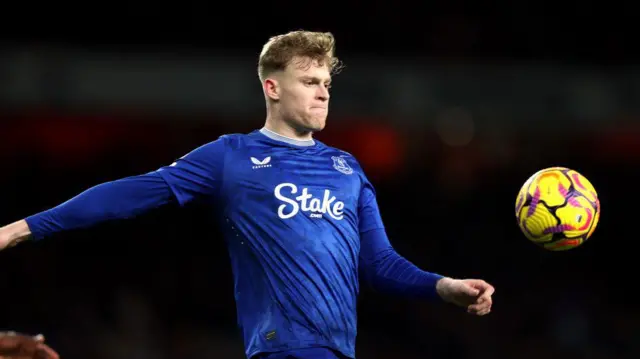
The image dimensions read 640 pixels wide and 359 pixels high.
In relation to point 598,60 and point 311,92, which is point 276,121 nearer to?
point 311,92

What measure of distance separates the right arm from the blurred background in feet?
24.3

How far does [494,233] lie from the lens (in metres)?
14.5

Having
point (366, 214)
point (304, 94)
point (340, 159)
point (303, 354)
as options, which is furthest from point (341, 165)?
point (303, 354)

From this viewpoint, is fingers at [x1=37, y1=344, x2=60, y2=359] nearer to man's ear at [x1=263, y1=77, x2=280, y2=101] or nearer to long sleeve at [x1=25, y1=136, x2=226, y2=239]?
long sleeve at [x1=25, y1=136, x2=226, y2=239]

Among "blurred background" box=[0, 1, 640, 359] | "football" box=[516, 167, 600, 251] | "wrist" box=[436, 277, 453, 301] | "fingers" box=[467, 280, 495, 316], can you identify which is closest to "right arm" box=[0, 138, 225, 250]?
"wrist" box=[436, 277, 453, 301]

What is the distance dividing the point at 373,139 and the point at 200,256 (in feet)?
10.6

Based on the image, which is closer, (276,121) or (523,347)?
(276,121)

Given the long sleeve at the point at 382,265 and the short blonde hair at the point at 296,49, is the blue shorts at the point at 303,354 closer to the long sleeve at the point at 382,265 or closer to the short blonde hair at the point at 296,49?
the long sleeve at the point at 382,265

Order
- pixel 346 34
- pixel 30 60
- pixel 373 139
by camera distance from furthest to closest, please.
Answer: pixel 373 139, pixel 346 34, pixel 30 60

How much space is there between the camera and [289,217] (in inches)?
173

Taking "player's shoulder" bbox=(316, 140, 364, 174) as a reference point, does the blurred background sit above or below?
below

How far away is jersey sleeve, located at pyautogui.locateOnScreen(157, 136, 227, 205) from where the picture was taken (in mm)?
4402

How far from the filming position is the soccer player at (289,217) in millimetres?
4254

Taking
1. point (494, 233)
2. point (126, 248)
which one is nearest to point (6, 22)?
point (126, 248)
